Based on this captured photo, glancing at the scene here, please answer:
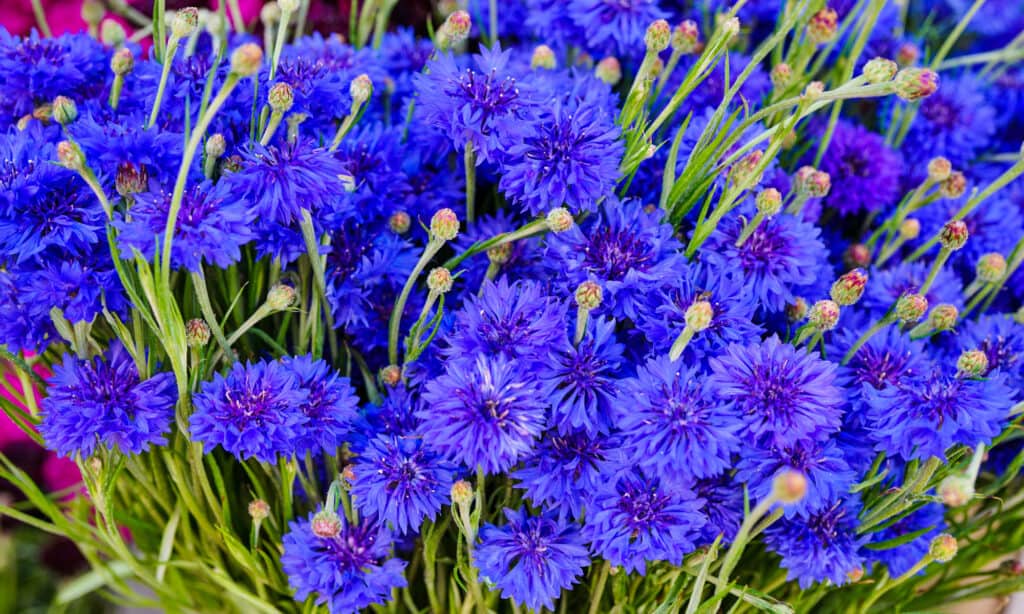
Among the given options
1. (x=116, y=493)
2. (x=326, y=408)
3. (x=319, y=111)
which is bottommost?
(x=116, y=493)

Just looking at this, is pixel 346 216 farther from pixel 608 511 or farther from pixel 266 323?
pixel 608 511

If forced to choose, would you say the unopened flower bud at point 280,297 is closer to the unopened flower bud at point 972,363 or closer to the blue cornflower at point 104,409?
the blue cornflower at point 104,409

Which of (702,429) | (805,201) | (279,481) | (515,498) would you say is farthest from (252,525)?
(805,201)

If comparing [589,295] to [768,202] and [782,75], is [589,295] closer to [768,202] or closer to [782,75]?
[768,202]

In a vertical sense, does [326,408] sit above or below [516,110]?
below

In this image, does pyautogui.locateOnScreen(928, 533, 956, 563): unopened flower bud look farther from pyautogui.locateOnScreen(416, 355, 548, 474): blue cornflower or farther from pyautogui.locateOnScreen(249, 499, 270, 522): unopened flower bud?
pyautogui.locateOnScreen(249, 499, 270, 522): unopened flower bud
